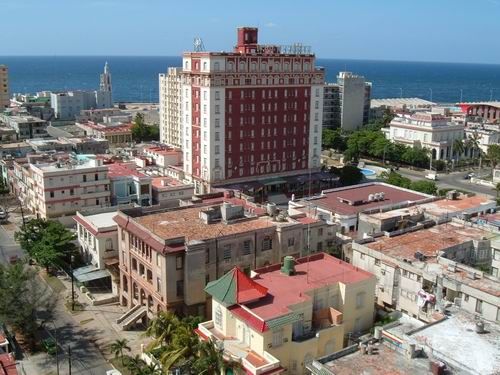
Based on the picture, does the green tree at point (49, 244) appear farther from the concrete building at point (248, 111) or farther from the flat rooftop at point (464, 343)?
the flat rooftop at point (464, 343)

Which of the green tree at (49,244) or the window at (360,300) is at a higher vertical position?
the window at (360,300)

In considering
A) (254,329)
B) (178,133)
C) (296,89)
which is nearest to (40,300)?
Result: (254,329)

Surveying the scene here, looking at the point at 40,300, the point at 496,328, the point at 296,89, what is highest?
the point at 296,89

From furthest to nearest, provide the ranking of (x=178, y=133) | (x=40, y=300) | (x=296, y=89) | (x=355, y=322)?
(x=178, y=133) → (x=296, y=89) → (x=40, y=300) → (x=355, y=322)

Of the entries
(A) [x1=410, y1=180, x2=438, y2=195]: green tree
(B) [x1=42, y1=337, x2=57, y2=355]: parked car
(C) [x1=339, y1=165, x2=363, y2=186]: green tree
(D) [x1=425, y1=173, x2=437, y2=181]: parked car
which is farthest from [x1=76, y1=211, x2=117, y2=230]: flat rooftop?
(D) [x1=425, y1=173, x2=437, y2=181]: parked car

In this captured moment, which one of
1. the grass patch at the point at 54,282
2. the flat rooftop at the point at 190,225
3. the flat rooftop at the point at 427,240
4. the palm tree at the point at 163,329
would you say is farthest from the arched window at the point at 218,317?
Result: the grass patch at the point at 54,282

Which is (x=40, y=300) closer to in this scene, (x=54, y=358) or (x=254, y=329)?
(x=54, y=358)
